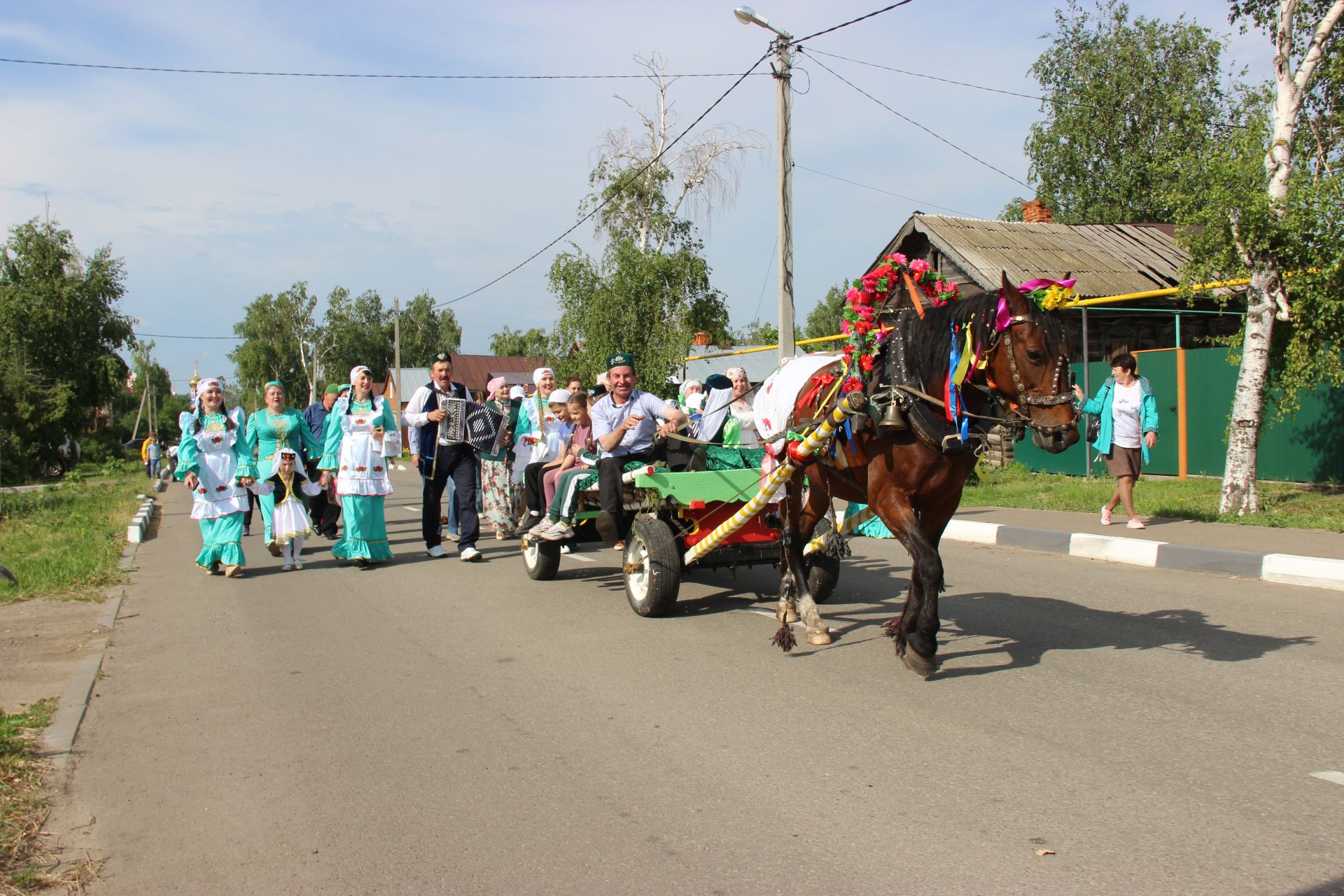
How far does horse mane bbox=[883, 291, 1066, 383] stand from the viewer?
197 inches

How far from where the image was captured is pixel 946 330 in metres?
5.44

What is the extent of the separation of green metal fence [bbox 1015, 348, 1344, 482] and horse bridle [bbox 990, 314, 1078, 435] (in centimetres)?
889

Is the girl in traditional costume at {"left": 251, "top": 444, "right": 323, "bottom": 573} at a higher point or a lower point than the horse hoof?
higher

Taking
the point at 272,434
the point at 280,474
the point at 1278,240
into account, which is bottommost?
the point at 280,474

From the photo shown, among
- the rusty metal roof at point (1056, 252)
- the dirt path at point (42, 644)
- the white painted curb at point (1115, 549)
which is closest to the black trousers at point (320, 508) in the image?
the dirt path at point (42, 644)

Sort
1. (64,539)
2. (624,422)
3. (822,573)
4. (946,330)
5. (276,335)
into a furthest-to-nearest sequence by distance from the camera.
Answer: (276,335) → (64,539) → (624,422) → (822,573) → (946,330)

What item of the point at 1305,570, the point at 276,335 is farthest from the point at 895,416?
the point at 276,335

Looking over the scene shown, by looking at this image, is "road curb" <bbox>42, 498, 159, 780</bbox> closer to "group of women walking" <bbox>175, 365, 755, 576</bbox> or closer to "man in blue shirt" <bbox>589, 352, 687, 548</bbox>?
"group of women walking" <bbox>175, 365, 755, 576</bbox>

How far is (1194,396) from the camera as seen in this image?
15.5 meters

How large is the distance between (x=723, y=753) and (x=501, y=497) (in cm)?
869

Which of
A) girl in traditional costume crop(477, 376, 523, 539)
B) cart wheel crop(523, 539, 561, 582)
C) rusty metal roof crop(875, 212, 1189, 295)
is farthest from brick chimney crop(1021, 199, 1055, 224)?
cart wheel crop(523, 539, 561, 582)

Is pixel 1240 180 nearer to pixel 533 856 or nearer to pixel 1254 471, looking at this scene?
pixel 1254 471

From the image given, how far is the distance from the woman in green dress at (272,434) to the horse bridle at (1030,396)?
790 centimetres

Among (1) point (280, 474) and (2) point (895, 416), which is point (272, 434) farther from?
(2) point (895, 416)
